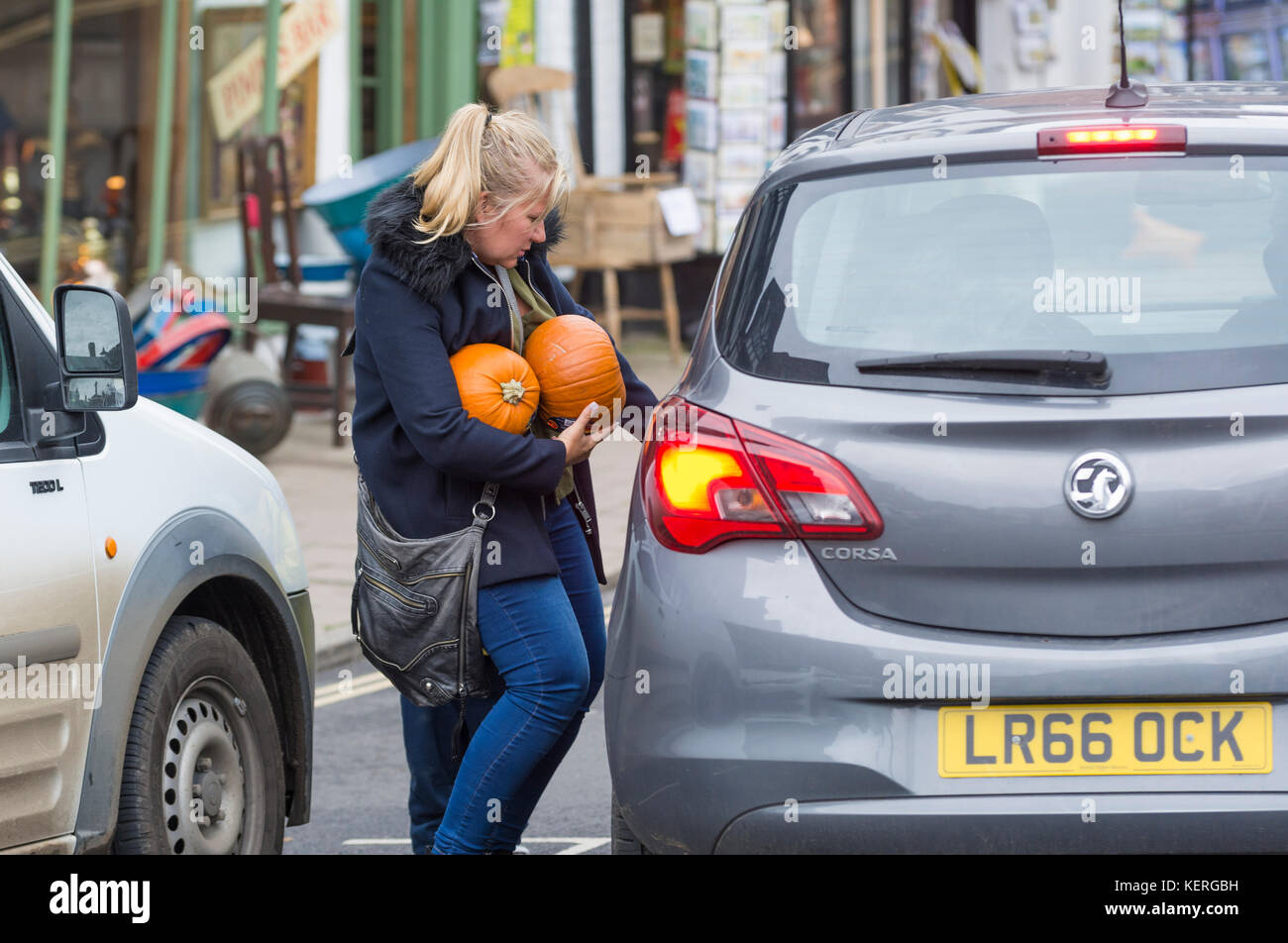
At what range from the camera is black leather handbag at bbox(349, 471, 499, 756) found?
12.6 ft

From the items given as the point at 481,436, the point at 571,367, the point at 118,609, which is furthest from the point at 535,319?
the point at 118,609

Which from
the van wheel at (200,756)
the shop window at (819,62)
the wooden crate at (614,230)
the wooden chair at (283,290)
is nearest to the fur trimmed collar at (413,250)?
the van wheel at (200,756)

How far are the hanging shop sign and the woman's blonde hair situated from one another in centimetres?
927

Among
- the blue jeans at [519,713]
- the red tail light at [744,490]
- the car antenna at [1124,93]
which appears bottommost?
the blue jeans at [519,713]

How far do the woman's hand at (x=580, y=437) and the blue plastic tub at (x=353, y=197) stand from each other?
7.52 metres

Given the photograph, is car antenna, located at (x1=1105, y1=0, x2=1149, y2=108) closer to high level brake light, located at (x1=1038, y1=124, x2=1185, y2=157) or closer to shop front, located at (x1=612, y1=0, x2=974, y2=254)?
high level brake light, located at (x1=1038, y1=124, x2=1185, y2=157)

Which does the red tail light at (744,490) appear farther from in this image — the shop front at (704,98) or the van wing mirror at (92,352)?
the shop front at (704,98)

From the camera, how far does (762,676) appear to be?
3273 mm

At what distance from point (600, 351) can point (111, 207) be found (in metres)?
8.55

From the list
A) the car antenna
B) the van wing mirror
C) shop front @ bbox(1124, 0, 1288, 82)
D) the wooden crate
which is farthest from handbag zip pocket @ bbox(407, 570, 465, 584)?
shop front @ bbox(1124, 0, 1288, 82)

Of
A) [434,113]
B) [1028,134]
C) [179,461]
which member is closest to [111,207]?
[434,113]

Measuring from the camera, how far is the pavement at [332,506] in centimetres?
783
